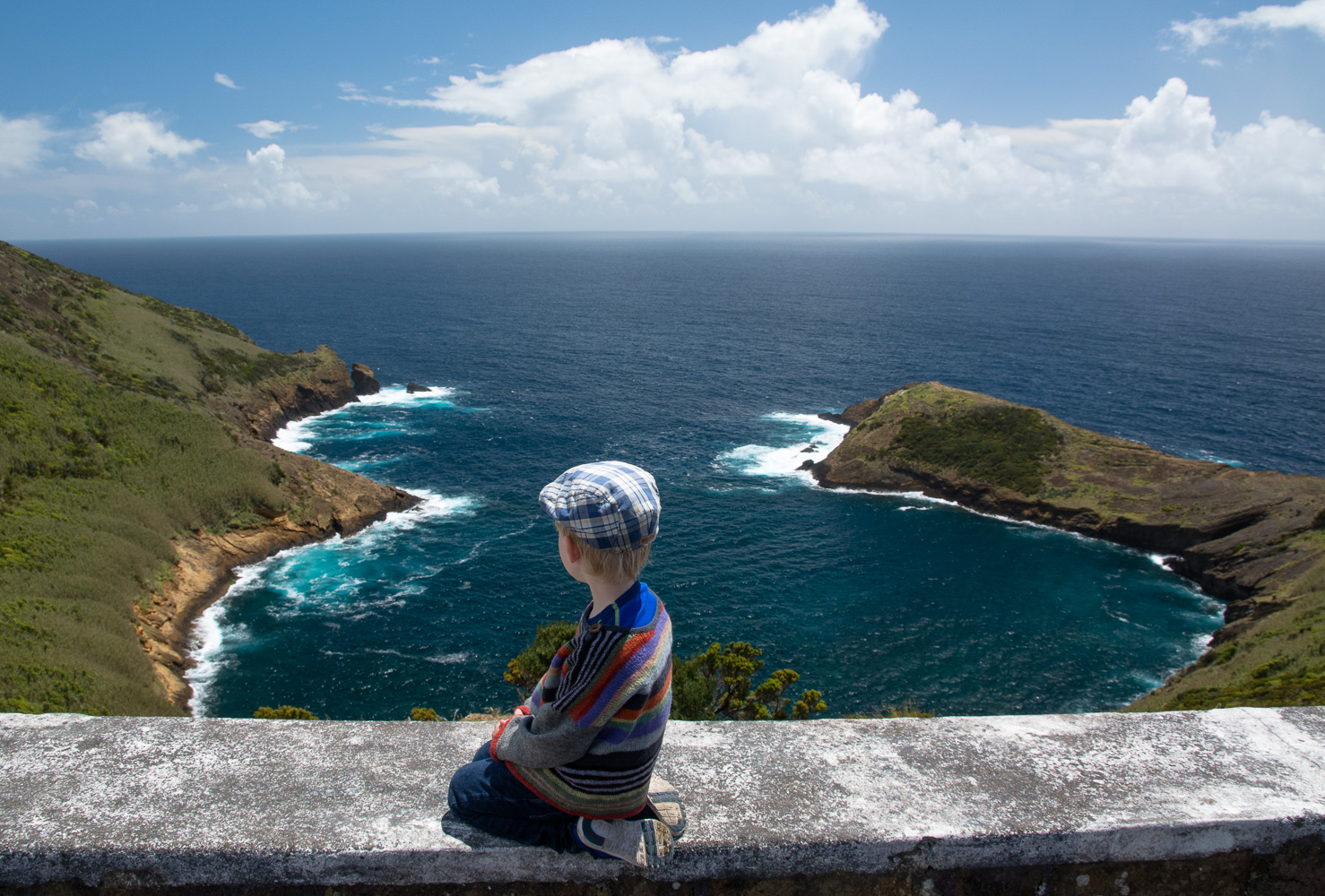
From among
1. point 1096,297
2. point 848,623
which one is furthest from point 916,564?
point 1096,297

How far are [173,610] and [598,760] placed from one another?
3963 centimetres

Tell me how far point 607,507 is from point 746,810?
6.20 feet

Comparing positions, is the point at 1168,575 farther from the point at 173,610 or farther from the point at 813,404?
the point at 173,610

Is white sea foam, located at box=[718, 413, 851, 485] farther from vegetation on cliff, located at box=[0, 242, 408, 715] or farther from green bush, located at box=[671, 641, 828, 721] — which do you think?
green bush, located at box=[671, 641, 828, 721]

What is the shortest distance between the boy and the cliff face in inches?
1489

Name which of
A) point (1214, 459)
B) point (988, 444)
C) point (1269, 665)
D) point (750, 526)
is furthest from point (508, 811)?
point (1214, 459)

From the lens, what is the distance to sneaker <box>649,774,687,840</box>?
3791mm

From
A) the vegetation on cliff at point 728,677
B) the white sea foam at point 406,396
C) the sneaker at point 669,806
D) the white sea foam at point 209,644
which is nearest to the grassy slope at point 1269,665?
the vegetation on cliff at point 728,677

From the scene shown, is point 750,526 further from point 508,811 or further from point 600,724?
point 600,724

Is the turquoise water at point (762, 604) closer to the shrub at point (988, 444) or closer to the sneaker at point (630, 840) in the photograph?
the shrub at point (988, 444)

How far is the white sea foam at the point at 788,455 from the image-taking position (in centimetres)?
5966

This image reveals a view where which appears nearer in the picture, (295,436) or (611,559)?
(611,559)

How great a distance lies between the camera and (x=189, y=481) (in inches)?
1676

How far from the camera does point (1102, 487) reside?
170ft
